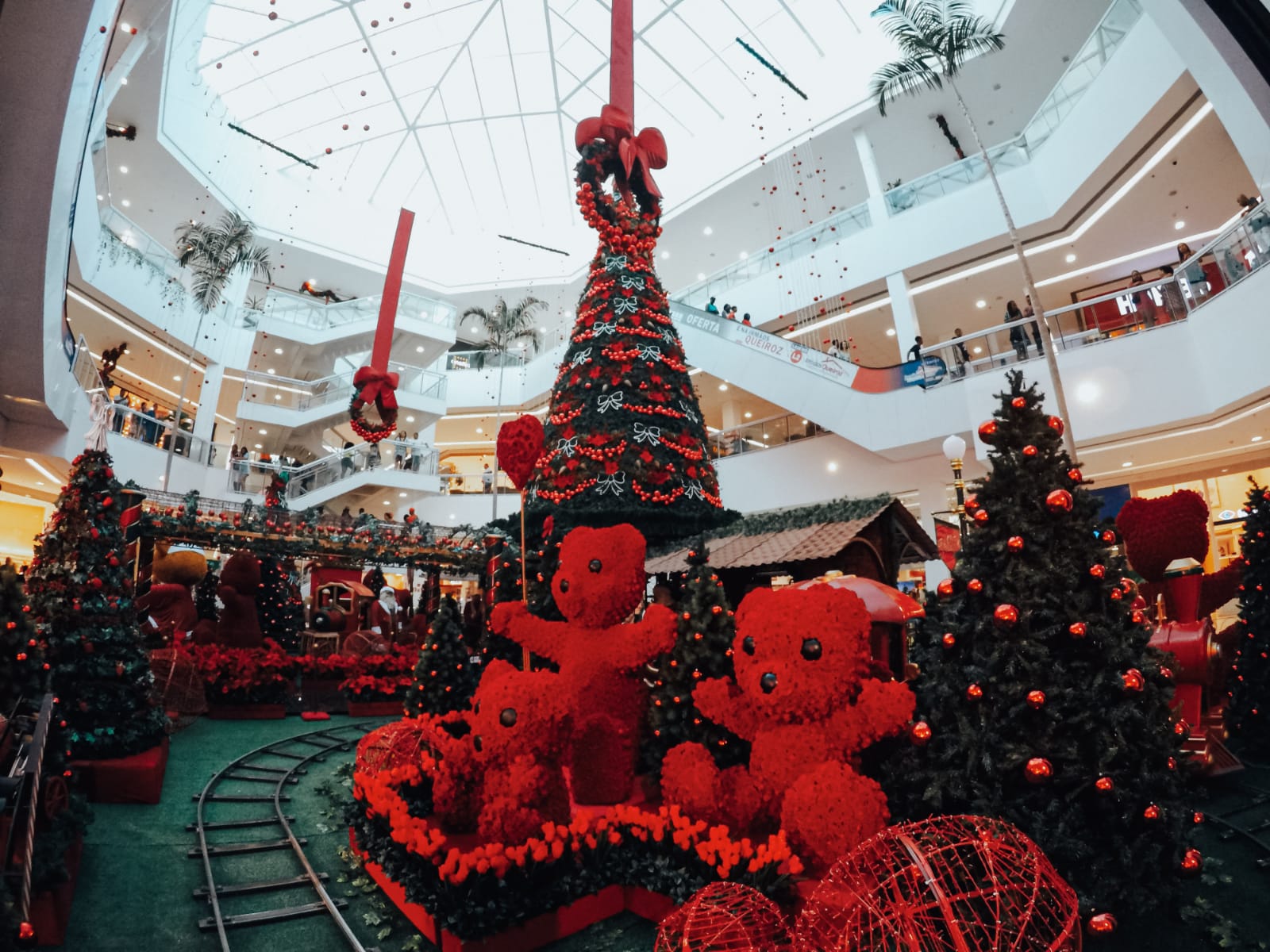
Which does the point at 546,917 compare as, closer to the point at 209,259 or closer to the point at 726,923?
the point at 726,923

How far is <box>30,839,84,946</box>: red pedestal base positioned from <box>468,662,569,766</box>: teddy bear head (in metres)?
1.84

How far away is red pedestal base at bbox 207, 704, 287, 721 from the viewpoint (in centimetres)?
773

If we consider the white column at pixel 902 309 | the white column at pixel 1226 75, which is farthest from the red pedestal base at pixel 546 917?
the white column at pixel 902 309

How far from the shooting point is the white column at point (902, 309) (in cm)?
1416

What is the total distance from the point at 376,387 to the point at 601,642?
5.10 m

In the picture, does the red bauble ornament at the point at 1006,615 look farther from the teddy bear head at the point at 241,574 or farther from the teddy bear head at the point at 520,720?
the teddy bear head at the point at 241,574

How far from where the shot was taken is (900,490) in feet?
42.6

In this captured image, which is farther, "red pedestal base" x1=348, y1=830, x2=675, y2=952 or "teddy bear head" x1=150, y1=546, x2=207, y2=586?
"teddy bear head" x1=150, y1=546, x2=207, y2=586

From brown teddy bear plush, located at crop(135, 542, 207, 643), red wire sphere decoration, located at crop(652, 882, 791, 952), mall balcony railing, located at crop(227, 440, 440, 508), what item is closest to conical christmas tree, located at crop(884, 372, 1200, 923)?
red wire sphere decoration, located at crop(652, 882, 791, 952)

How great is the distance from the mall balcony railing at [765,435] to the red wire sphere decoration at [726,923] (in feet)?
38.1

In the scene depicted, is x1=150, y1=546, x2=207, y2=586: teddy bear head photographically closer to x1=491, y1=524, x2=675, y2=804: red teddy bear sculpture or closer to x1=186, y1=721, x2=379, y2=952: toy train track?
x1=186, y1=721, x2=379, y2=952: toy train track

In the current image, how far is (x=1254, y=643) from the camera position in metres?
5.00

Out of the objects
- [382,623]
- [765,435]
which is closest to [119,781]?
[382,623]

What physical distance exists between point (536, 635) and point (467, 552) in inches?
280
